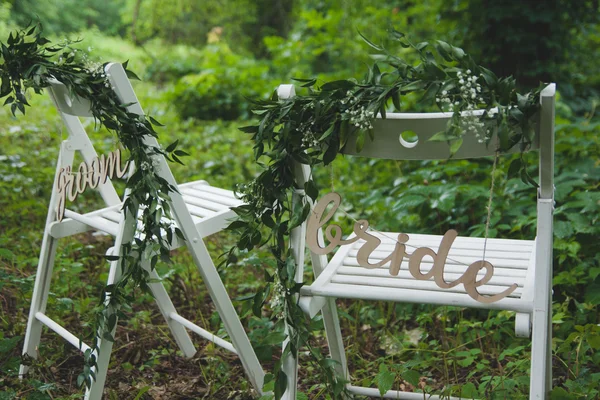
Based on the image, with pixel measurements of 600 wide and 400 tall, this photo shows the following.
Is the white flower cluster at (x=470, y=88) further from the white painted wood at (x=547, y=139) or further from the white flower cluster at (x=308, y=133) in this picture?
the white flower cluster at (x=308, y=133)

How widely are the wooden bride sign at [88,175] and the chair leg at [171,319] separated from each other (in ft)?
1.45

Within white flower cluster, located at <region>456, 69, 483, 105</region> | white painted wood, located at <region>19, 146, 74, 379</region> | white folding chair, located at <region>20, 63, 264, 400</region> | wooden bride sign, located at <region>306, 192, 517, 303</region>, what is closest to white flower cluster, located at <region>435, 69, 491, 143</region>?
white flower cluster, located at <region>456, 69, 483, 105</region>

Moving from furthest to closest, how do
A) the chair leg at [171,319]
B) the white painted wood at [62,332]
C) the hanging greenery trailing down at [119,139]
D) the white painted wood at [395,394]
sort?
the chair leg at [171,319]
the white painted wood at [62,332]
the white painted wood at [395,394]
the hanging greenery trailing down at [119,139]

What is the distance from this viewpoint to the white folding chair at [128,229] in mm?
1850

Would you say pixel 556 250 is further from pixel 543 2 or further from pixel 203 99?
pixel 203 99

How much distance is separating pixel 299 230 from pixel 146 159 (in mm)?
525

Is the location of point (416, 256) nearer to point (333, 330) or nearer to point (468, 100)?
point (468, 100)

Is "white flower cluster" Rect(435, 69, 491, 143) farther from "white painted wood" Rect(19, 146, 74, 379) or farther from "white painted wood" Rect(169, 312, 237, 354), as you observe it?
"white painted wood" Rect(19, 146, 74, 379)

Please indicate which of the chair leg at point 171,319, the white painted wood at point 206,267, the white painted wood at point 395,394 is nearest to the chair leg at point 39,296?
the chair leg at point 171,319

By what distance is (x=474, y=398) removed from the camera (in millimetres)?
1826

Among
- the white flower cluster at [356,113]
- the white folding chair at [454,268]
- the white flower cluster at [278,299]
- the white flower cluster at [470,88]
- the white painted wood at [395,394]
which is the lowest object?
the white painted wood at [395,394]

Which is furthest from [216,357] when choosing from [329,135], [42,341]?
[329,135]

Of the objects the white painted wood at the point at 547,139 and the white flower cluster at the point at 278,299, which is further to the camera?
the white flower cluster at the point at 278,299

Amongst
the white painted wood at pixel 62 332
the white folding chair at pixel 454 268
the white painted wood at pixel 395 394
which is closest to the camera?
the white folding chair at pixel 454 268
